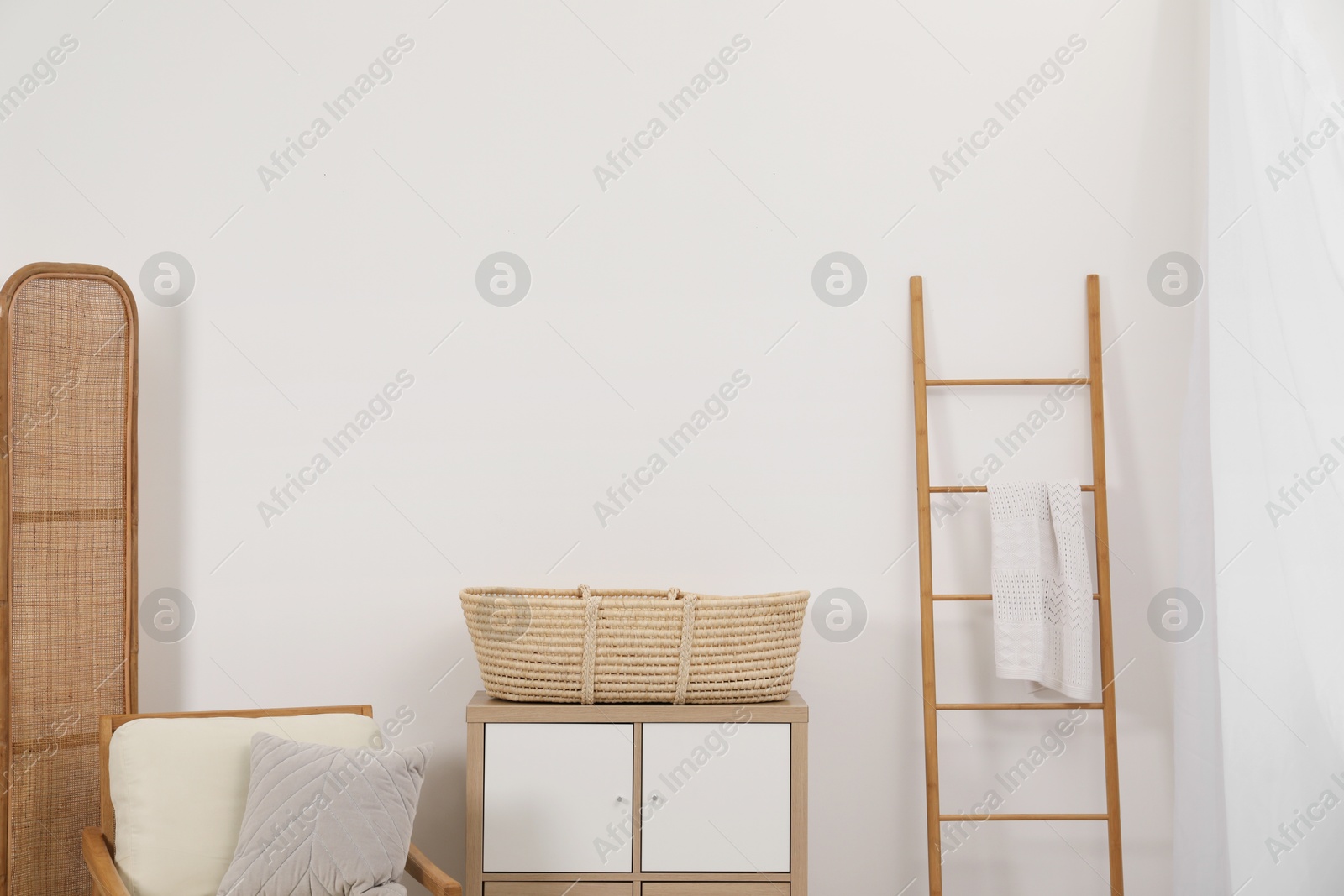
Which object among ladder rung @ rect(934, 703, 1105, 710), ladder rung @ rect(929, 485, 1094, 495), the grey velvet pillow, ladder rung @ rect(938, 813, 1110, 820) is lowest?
ladder rung @ rect(938, 813, 1110, 820)

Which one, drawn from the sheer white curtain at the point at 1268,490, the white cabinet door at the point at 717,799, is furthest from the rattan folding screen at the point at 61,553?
the sheer white curtain at the point at 1268,490

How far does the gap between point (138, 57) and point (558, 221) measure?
1.21 m

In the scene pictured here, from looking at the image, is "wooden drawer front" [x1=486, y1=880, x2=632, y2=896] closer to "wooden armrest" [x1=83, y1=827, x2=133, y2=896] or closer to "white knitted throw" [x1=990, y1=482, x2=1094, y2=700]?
"wooden armrest" [x1=83, y1=827, x2=133, y2=896]

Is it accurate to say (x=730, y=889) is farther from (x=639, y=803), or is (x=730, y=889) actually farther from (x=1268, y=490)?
(x=1268, y=490)

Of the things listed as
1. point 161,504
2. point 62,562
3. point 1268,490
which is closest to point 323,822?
point 62,562

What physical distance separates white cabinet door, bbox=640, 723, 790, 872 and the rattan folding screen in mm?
1271

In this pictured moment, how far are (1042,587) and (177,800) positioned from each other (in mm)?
1986

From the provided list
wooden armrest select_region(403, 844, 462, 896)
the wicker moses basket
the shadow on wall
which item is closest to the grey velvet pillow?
wooden armrest select_region(403, 844, 462, 896)

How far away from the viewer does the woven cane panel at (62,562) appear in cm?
196

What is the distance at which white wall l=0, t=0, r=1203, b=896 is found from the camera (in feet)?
7.45

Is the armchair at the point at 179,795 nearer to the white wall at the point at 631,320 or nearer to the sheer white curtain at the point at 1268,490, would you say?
the white wall at the point at 631,320

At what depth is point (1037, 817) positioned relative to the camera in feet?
7.09

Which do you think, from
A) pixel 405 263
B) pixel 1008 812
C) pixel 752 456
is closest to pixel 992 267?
pixel 752 456

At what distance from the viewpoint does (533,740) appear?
6.23 feet
